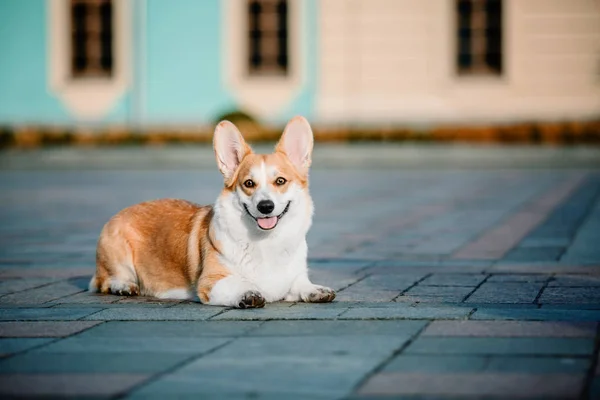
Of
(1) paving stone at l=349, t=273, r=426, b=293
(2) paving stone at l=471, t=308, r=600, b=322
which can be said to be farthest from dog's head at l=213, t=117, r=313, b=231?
(2) paving stone at l=471, t=308, r=600, b=322

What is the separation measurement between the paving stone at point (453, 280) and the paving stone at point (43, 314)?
2292mm

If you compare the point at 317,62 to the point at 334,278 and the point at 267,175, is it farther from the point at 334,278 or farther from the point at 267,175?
the point at 267,175

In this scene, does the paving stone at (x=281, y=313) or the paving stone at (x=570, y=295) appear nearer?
the paving stone at (x=281, y=313)

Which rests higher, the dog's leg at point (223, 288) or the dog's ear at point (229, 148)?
the dog's ear at point (229, 148)

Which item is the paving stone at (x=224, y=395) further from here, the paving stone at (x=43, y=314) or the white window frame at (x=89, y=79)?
the white window frame at (x=89, y=79)

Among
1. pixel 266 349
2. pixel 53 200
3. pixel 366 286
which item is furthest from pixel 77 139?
pixel 266 349

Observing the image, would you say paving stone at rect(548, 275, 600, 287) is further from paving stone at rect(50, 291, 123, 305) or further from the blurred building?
the blurred building

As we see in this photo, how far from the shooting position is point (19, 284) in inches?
310

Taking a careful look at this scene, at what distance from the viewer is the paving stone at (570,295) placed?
6.77m

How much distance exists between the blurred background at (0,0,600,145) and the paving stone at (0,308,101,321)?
64.6 feet

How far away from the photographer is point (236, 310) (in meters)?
6.54

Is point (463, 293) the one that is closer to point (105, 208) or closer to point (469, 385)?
point (469, 385)

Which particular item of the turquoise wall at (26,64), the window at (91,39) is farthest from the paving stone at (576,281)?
the window at (91,39)

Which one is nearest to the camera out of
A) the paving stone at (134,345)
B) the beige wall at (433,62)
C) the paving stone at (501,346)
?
the paving stone at (501,346)
